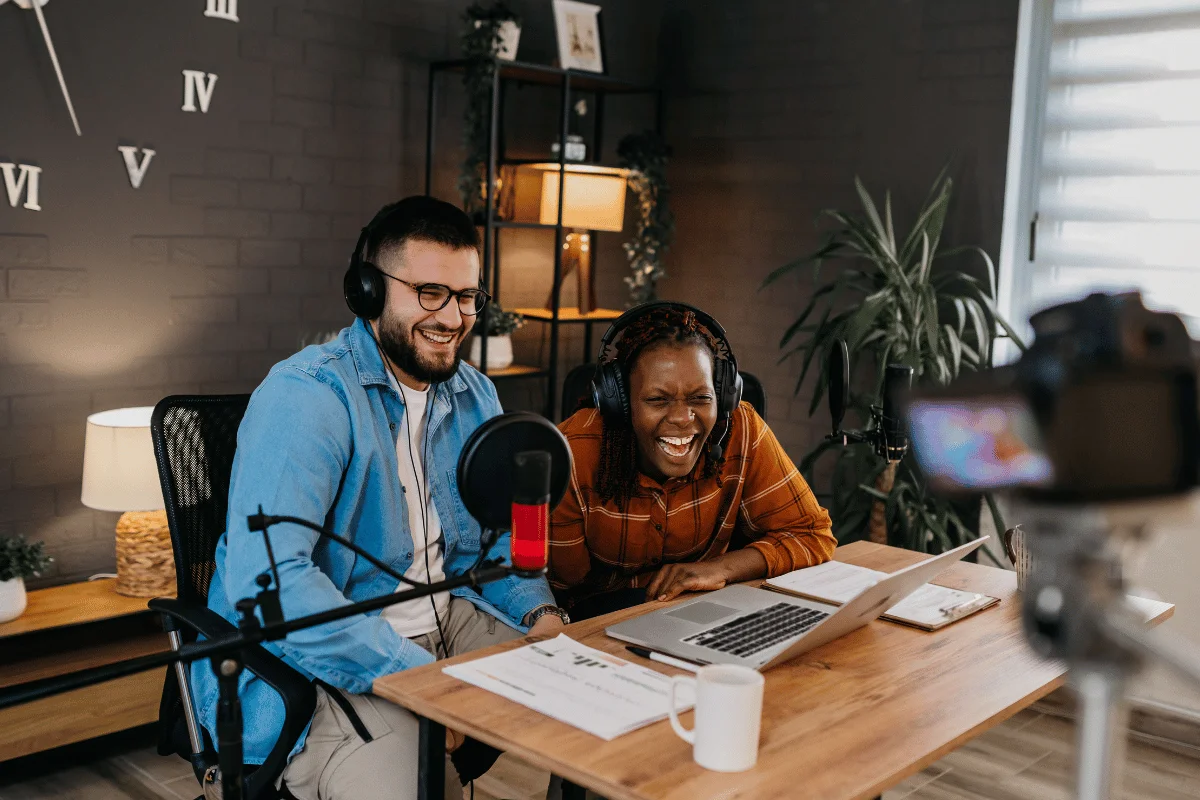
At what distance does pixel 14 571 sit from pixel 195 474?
1.10 metres

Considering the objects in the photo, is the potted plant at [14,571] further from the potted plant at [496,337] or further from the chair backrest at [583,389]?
the potted plant at [496,337]

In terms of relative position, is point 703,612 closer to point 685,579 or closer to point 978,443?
point 685,579

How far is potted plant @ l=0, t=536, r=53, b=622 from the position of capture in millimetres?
2723

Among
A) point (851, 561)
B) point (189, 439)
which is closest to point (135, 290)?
point (189, 439)

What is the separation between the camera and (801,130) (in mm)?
4156

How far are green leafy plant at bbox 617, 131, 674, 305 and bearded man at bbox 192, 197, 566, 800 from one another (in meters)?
2.19

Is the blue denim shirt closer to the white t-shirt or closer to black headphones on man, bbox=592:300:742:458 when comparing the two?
the white t-shirt

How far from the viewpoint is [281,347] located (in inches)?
140

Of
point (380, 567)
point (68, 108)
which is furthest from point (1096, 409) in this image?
point (68, 108)

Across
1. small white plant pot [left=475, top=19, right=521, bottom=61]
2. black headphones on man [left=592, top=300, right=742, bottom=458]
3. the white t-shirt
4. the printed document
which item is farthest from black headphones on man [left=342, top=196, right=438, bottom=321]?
small white plant pot [left=475, top=19, right=521, bottom=61]

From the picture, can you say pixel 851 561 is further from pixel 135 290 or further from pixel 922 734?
pixel 135 290

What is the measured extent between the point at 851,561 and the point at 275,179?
2.18 meters

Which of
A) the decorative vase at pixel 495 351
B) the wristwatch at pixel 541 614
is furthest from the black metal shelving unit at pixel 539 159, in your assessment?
the wristwatch at pixel 541 614

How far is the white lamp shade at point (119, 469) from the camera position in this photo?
9.22 ft
